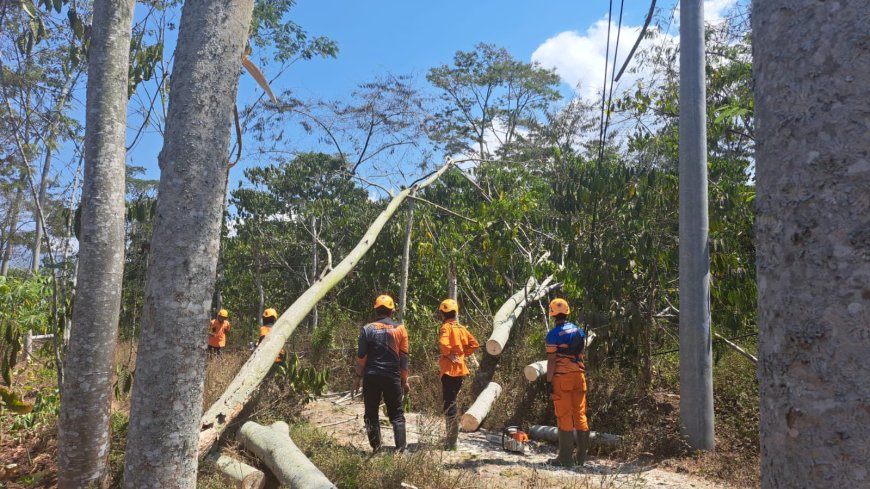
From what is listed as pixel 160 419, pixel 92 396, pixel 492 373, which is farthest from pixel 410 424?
pixel 160 419

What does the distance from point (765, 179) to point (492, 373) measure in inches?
326

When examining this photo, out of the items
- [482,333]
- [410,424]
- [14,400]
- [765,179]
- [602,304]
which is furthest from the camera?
[482,333]

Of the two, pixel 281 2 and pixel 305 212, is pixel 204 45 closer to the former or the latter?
pixel 281 2

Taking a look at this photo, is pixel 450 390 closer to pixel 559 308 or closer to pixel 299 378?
pixel 559 308

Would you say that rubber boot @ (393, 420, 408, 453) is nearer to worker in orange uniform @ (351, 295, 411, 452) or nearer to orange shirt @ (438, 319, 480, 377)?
worker in orange uniform @ (351, 295, 411, 452)

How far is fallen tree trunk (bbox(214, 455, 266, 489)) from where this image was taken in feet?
17.5

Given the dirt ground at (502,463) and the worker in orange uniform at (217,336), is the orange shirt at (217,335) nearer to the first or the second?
the worker in orange uniform at (217,336)

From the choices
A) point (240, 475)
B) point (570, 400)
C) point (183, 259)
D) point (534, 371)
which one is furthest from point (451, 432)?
point (183, 259)

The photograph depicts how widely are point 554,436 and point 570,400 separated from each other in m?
1.19

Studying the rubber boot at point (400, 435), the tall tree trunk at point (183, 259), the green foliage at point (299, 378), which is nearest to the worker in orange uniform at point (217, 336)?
the green foliage at point (299, 378)

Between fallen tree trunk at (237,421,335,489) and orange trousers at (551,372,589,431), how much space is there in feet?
9.57

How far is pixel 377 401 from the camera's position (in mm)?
6969

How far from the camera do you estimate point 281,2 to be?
15141 mm

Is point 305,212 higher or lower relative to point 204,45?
higher
